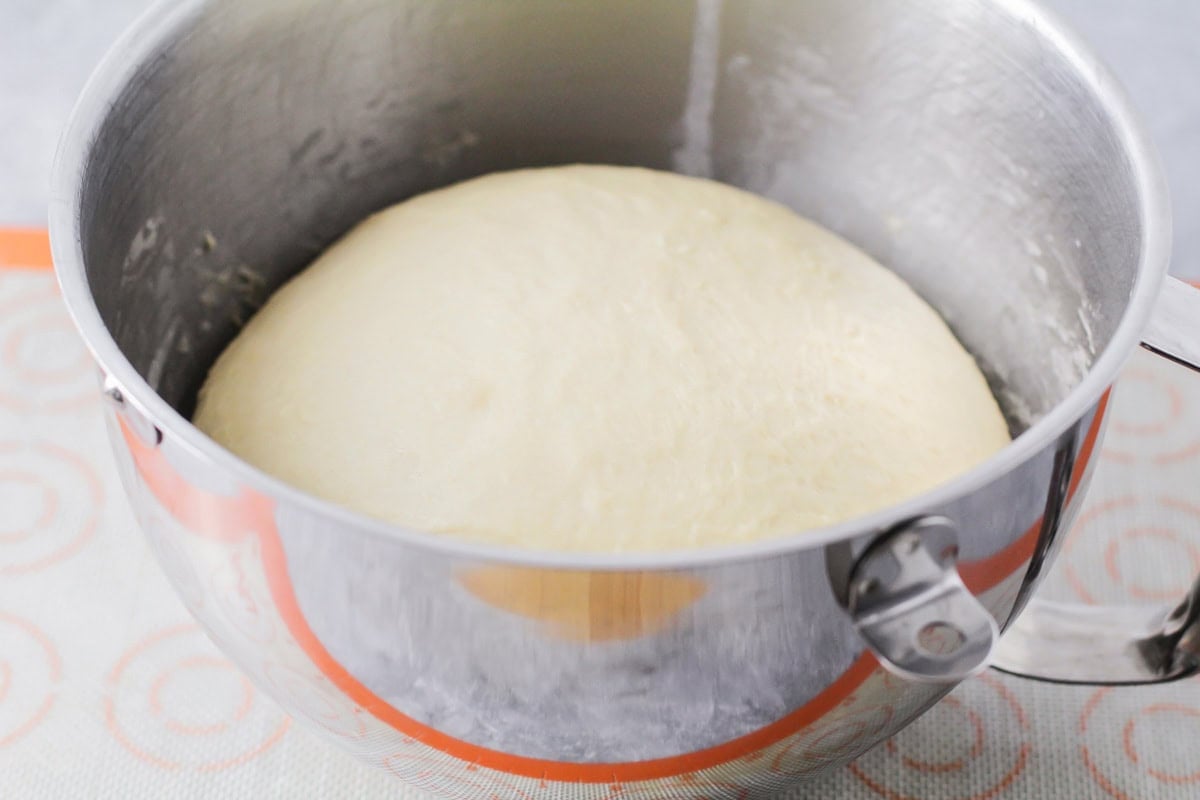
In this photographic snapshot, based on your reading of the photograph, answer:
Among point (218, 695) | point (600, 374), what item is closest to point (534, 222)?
point (600, 374)

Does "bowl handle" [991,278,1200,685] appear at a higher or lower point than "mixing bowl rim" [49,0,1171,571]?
lower

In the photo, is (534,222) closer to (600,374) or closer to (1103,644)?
(600,374)

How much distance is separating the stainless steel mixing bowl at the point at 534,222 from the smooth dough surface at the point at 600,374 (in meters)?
0.05

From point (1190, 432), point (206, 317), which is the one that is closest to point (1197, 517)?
point (1190, 432)

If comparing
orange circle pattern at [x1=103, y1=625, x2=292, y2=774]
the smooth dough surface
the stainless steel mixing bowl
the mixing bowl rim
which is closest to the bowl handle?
the stainless steel mixing bowl

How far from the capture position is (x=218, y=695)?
29.5 inches

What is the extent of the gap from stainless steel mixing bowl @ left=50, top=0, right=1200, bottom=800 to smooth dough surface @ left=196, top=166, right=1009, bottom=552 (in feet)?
0.15

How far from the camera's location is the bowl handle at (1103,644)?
0.67 m

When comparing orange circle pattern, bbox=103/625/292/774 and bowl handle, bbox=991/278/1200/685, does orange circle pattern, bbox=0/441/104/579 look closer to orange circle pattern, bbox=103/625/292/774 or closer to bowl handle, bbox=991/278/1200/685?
orange circle pattern, bbox=103/625/292/774

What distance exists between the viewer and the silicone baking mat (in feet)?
2.33

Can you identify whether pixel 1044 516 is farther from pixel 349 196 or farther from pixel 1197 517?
pixel 349 196

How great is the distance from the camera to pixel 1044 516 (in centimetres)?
52

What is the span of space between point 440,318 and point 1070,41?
1.23 ft

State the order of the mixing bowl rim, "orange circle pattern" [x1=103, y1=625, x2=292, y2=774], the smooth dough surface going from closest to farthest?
the mixing bowl rim
the smooth dough surface
"orange circle pattern" [x1=103, y1=625, x2=292, y2=774]
